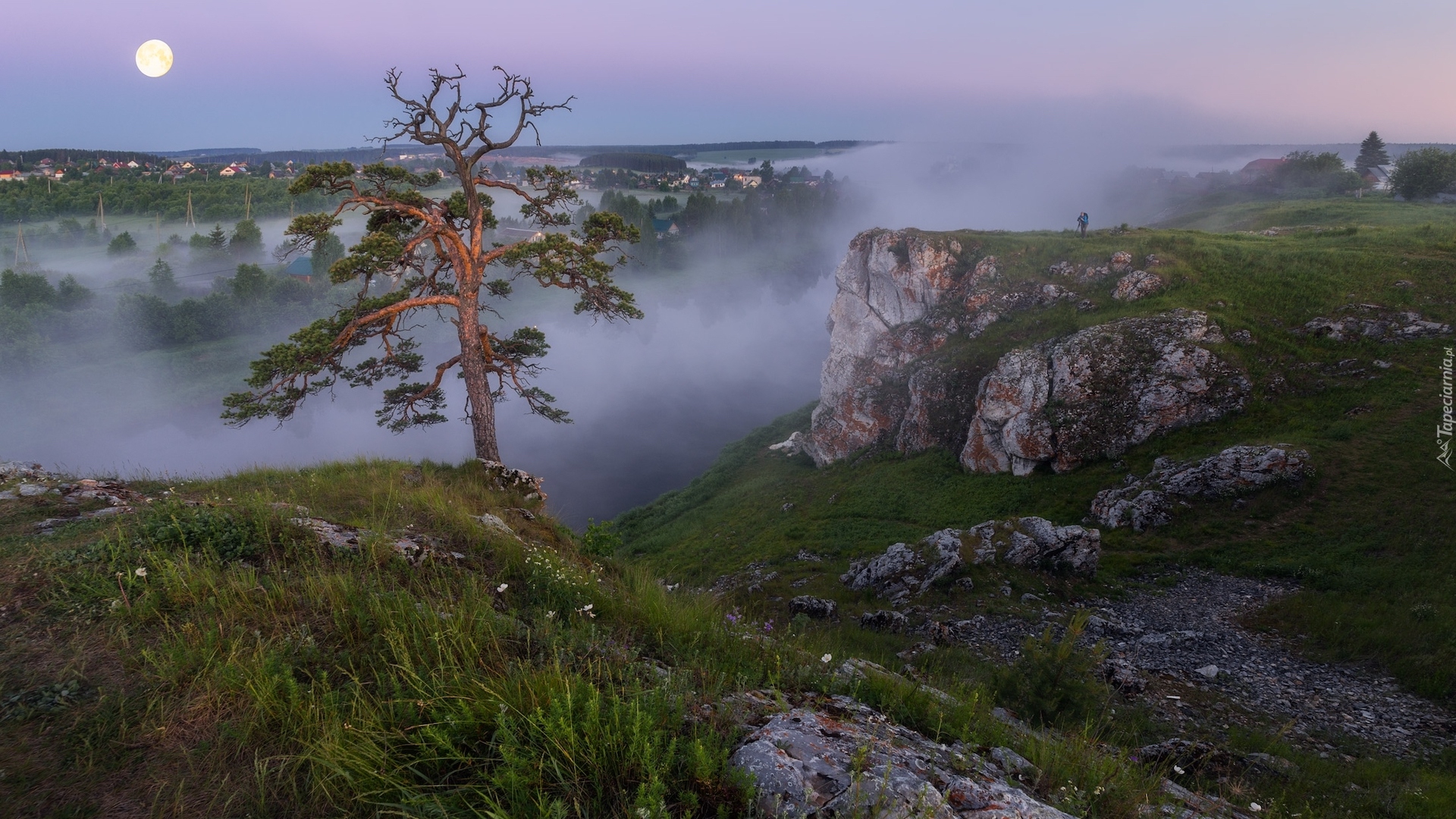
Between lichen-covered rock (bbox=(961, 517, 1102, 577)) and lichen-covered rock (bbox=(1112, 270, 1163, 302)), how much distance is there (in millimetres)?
19804

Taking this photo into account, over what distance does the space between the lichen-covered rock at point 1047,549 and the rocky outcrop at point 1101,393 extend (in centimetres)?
1128

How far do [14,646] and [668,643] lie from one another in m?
4.26

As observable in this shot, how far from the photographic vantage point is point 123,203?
78.8 metres

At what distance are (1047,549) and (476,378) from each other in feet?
51.8

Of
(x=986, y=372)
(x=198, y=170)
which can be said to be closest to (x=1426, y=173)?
(x=986, y=372)

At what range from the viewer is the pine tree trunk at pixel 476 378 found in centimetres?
1432

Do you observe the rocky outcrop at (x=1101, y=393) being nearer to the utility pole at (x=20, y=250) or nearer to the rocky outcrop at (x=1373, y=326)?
the rocky outcrop at (x=1373, y=326)

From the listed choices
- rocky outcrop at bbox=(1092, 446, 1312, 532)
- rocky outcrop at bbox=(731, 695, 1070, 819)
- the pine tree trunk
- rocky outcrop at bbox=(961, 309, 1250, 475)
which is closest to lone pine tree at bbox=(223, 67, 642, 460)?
the pine tree trunk

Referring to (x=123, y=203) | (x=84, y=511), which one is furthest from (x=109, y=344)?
(x=84, y=511)

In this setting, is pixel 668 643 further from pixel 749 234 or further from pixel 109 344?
pixel 749 234

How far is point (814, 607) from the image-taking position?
15359 mm

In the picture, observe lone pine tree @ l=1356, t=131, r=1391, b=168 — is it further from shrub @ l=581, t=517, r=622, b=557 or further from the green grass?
shrub @ l=581, t=517, r=622, b=557

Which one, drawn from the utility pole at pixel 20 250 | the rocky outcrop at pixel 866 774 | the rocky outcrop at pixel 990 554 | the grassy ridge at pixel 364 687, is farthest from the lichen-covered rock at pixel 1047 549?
the utility pole at pixel 20 250

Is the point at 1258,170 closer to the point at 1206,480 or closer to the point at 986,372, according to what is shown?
the point at 986,372
